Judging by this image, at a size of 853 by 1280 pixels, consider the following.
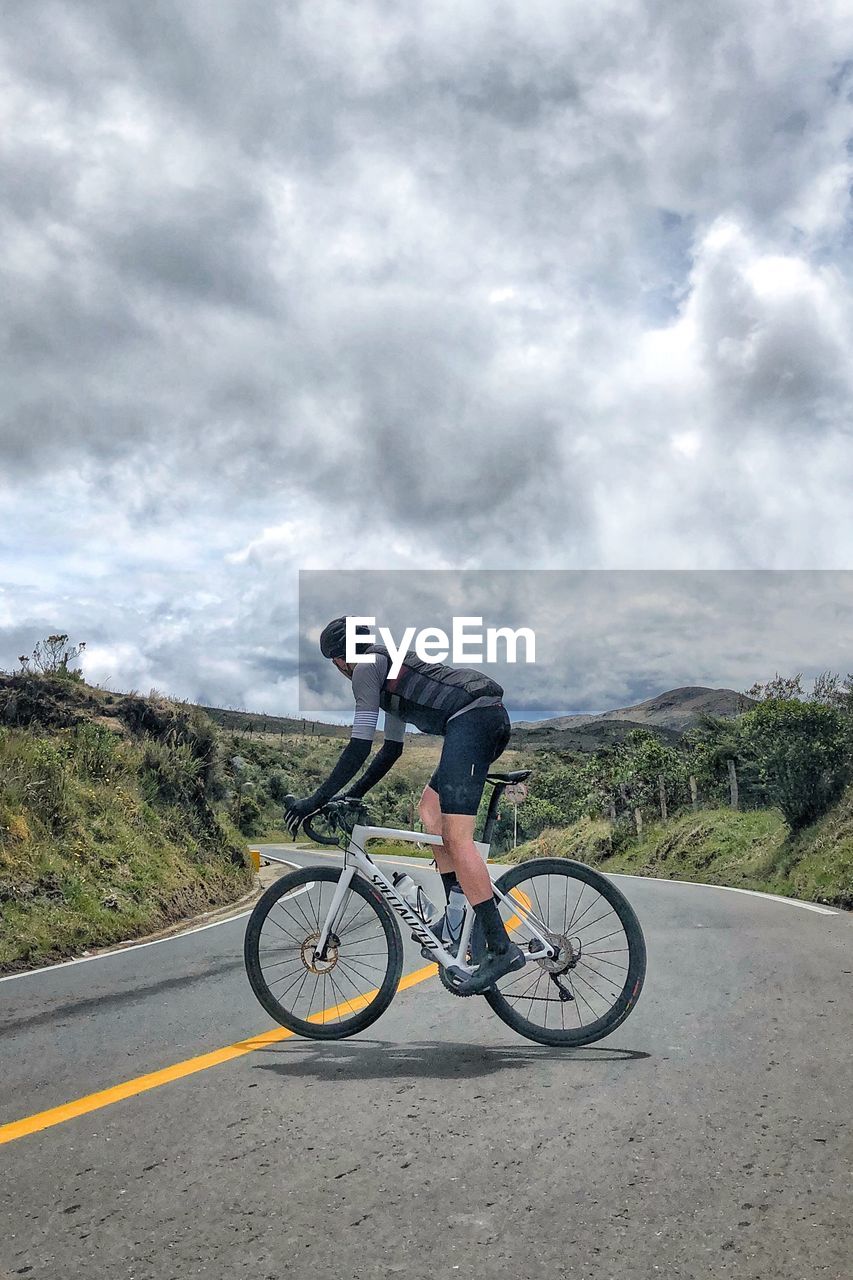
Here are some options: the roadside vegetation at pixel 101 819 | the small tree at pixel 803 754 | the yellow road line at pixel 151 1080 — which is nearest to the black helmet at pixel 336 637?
the yellow road line at pixel 151 1080

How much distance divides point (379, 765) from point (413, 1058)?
4.80 ft

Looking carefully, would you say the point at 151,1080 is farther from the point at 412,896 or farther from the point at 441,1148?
the point at 441,1148

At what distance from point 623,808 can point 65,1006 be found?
140 ft

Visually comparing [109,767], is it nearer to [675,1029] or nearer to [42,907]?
[42,907]

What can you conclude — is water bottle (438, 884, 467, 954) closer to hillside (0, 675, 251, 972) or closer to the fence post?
hillside (0, 675, 251, 972)

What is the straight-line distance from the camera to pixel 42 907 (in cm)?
1188

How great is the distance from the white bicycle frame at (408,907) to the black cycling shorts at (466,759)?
0.70ft

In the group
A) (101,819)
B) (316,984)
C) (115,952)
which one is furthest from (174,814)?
(316,984)

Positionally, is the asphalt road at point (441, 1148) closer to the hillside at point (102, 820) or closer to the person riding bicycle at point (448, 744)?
the person riding bicycle at point (448, 744)

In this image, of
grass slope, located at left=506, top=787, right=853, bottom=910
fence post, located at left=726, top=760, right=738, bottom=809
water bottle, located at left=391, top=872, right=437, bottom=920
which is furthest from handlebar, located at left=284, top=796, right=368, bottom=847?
fence post, located at left=726, top=760, right=738, bottom=809

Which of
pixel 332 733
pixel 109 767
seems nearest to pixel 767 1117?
pixel 109 767

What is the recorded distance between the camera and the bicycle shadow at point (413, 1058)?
4.40 meters

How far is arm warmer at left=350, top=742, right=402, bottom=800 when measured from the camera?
5215mm

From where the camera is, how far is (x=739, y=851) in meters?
28.3
